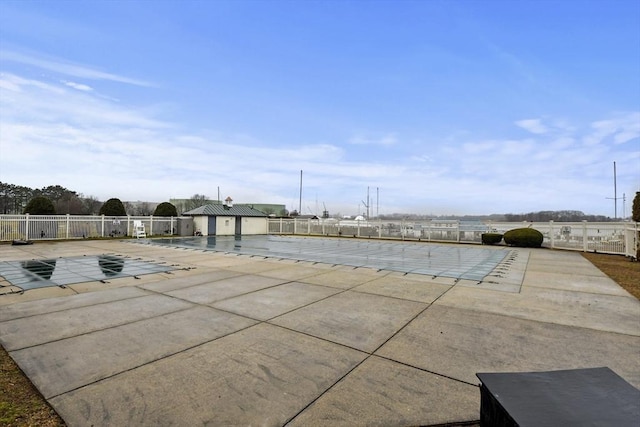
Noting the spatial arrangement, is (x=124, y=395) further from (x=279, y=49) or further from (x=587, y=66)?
(x=587, y=66)

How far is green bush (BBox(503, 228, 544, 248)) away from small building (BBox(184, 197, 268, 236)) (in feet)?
59.1

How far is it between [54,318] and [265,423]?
409 centimetres

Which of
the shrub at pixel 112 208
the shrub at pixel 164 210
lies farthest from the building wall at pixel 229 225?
the shrub at pixel 112 208

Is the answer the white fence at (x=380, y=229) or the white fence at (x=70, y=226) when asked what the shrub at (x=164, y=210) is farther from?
the white fence at (x=70, y=226)

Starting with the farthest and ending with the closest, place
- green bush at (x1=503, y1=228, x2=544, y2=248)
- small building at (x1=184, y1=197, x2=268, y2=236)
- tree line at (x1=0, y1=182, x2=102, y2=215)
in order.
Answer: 1. tree line at (x1=0, y1=182, x2=102, y2=215)
2. small building at (x1=184, y1=197, x2=268, y2=236)
3. green bush at (x1=503, y1=228, x2=544, y2=248)

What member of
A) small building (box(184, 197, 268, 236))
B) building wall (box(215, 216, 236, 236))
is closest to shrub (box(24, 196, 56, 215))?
small building (box(184, 197, 268, 236))

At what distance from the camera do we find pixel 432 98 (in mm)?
17016

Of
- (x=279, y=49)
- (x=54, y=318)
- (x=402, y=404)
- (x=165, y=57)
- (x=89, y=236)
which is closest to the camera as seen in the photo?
(x=402, y=404)

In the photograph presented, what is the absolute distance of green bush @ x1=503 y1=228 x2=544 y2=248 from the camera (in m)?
16.0

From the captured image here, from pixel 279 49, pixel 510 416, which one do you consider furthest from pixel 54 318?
pixel 279 49

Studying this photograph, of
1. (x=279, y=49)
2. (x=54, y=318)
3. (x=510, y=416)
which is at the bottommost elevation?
(x=54, y=318)

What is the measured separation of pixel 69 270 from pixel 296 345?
7951 millimetres

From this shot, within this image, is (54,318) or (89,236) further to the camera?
(89,236)

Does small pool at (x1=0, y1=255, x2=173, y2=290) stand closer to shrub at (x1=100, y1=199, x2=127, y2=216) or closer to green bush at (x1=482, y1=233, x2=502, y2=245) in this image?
shrub at (x1=100, y1=199, x2=127, y2=216)
